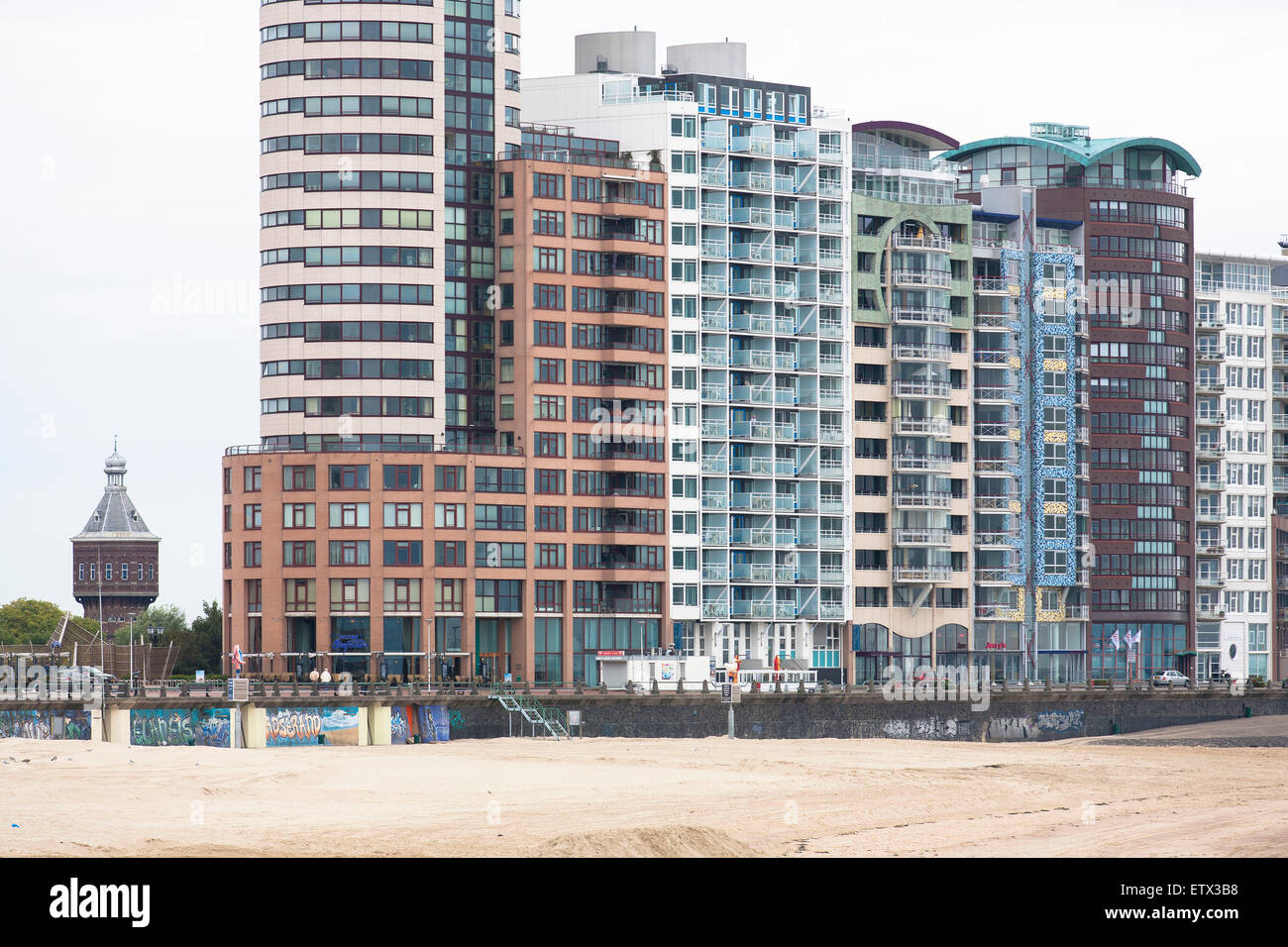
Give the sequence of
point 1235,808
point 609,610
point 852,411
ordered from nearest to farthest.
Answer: point 1235,808 → point 609,610 → point 852,411

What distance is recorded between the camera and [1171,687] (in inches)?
7224

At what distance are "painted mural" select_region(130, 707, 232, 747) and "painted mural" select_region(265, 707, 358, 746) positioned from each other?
277 cm

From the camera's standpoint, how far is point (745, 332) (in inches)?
7249

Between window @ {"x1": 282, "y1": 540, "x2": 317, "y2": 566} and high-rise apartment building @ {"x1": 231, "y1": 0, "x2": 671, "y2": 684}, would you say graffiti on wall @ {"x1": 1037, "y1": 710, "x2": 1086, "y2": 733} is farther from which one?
window @ {"x1": 282, "y1": 540, "x2": 317, "y2": 566}

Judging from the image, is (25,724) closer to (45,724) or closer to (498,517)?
(45,724)

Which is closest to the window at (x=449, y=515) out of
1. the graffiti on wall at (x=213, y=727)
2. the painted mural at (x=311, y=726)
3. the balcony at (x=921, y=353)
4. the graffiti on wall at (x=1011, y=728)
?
the painted mural at (x=311, y=726)

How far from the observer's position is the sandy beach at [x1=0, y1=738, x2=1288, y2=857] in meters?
69.3

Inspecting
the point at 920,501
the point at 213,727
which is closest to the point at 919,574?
the point at 920,501

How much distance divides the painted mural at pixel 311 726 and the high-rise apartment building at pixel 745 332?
158ft

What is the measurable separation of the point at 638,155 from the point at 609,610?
124 ft

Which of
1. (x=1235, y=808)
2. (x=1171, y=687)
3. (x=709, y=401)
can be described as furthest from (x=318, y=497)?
(x=1235, y=808)

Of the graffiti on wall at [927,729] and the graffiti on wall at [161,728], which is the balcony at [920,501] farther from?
the graffiti on wall at [161,728]
